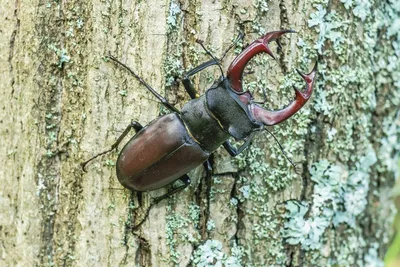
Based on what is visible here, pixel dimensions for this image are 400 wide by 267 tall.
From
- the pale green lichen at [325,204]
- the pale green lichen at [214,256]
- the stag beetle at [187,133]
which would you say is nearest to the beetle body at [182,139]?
the stag beetle at [187,133]

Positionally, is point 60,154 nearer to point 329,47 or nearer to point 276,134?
point 276,134

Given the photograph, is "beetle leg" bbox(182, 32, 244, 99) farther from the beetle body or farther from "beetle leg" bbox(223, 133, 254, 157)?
"beetle leg" bbox(223, 133, 254, 157)

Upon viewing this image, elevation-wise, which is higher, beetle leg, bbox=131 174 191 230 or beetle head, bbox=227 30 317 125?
beetle head, bbox=227 30 317 125

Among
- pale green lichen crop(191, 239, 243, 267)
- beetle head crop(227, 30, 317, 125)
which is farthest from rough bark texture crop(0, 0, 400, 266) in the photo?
beetle head crop(227, 30, 317, 125)

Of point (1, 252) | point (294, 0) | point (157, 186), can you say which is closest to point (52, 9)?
point (157, 186)

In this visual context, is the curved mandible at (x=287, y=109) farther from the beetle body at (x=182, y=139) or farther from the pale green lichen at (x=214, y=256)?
the pale green lichen at (x=214, y=256)

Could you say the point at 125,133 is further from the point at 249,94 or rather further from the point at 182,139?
the point at 249,94

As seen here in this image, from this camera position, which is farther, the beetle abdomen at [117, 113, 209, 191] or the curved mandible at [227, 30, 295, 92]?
the beetle abdomen at [117, 113, 209, 191]
